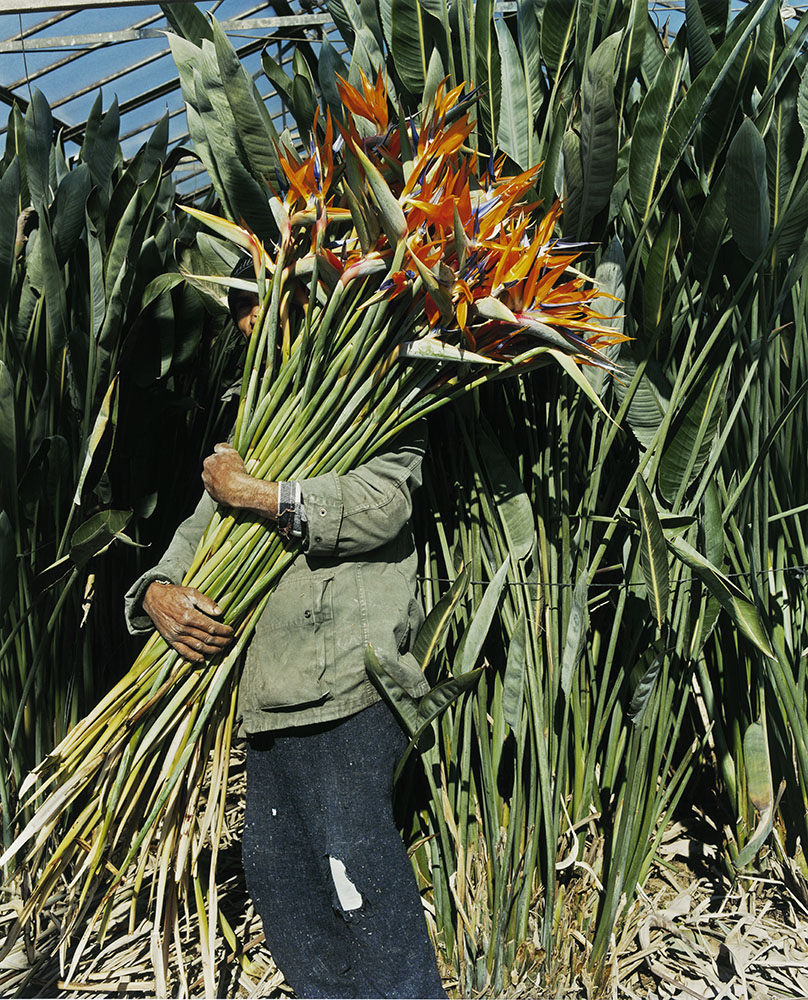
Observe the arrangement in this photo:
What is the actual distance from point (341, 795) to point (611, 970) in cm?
49

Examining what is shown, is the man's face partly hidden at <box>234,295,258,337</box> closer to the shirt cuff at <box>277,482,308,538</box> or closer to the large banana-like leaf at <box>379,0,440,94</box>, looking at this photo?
the shirt cuff at <box>277,482,308,538</box>

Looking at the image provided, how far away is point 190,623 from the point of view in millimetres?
1130

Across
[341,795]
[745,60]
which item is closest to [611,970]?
[341,795]

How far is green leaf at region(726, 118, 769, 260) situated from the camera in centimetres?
110

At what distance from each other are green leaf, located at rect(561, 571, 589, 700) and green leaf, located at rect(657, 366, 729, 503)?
0.20m

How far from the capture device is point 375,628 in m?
1.19

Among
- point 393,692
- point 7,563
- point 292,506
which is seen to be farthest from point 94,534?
point 393,692

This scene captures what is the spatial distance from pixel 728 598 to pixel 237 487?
0.70 m

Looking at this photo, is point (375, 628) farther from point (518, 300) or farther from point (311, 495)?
point (518, 300)

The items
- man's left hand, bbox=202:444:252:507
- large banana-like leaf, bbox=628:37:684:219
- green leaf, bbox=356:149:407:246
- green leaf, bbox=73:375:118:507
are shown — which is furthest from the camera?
green leaf, bbox=73:375:118:507

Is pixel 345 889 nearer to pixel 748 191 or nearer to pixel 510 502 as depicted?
pixel 510 502

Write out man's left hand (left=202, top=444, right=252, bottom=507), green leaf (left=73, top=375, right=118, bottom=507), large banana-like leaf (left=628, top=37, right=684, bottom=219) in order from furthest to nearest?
green leaf (left=73, top=375, right=118, bottom=507) < large banana-like leaf (left=628, top=37, right=684, bottom=219) < man's left hand (left=202, top=444, right=252, bottom=507)

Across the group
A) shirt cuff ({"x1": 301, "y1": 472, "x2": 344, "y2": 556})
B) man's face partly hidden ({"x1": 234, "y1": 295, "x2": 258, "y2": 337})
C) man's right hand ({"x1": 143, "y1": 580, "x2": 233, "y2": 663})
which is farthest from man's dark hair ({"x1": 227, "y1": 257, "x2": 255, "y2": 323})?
man's right hand ({"x1": 143, "y1": 580, "x2": 233, "y2": 663})

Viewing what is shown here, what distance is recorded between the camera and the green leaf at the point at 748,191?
110cm
